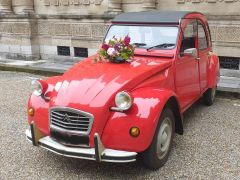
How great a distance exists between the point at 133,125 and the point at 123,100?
29cm

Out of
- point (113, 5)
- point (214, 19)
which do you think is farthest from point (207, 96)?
point (113, 5)

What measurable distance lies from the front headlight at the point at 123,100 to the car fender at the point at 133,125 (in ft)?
0.21

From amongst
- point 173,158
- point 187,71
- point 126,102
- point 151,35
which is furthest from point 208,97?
point 126,102

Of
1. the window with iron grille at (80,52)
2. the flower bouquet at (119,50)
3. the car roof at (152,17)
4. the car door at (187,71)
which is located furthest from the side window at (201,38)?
the window with iron grille at (80,52)

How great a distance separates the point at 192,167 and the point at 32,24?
32.2 ft

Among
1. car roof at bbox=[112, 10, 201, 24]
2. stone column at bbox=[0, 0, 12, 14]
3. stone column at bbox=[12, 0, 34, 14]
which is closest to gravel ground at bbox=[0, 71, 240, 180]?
car roof at bbox=[112, 10, 201, 24]

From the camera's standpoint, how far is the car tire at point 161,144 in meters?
3.83

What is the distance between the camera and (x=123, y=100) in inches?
144

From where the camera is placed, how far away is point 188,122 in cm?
570

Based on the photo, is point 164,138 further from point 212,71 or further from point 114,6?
point 114,6

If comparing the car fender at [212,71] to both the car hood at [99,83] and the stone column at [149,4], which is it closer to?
the car hood at [99,83]

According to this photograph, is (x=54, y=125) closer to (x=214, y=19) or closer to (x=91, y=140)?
(x=91, y=140)

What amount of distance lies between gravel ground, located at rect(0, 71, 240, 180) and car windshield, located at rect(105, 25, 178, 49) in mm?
1397

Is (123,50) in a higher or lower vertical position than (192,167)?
higher
